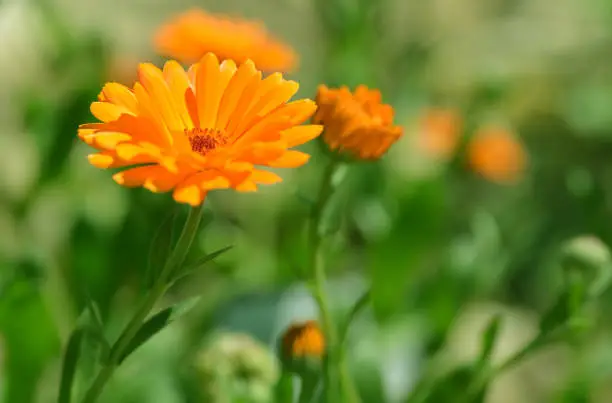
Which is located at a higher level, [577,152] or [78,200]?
[78,200]

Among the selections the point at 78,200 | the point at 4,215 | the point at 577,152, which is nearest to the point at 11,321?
the point at 78,200

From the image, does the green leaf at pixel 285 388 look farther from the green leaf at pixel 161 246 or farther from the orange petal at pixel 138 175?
the orange petal at pixel 138 175

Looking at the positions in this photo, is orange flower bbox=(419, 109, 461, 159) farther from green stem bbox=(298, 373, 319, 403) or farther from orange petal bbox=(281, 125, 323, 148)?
orange petal bbox=(281, 125, 323, 148)

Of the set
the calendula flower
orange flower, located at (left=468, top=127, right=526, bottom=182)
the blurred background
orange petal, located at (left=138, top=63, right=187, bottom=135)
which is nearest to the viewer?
orange petal, located at (left=138, top=63, right=187, bottom=135)

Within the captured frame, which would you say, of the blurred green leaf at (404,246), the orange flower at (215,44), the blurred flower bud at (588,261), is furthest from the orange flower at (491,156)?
the blurred flower bud at (588,261)

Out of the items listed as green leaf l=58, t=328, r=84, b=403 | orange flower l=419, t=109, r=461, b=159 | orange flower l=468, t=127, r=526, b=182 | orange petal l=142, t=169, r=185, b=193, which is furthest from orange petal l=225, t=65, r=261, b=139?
orange flower l=419, t=109, r=461, b=159

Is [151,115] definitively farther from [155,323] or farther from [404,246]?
[404,246]

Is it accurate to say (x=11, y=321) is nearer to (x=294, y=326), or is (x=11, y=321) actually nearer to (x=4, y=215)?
(x=294, y=326)
